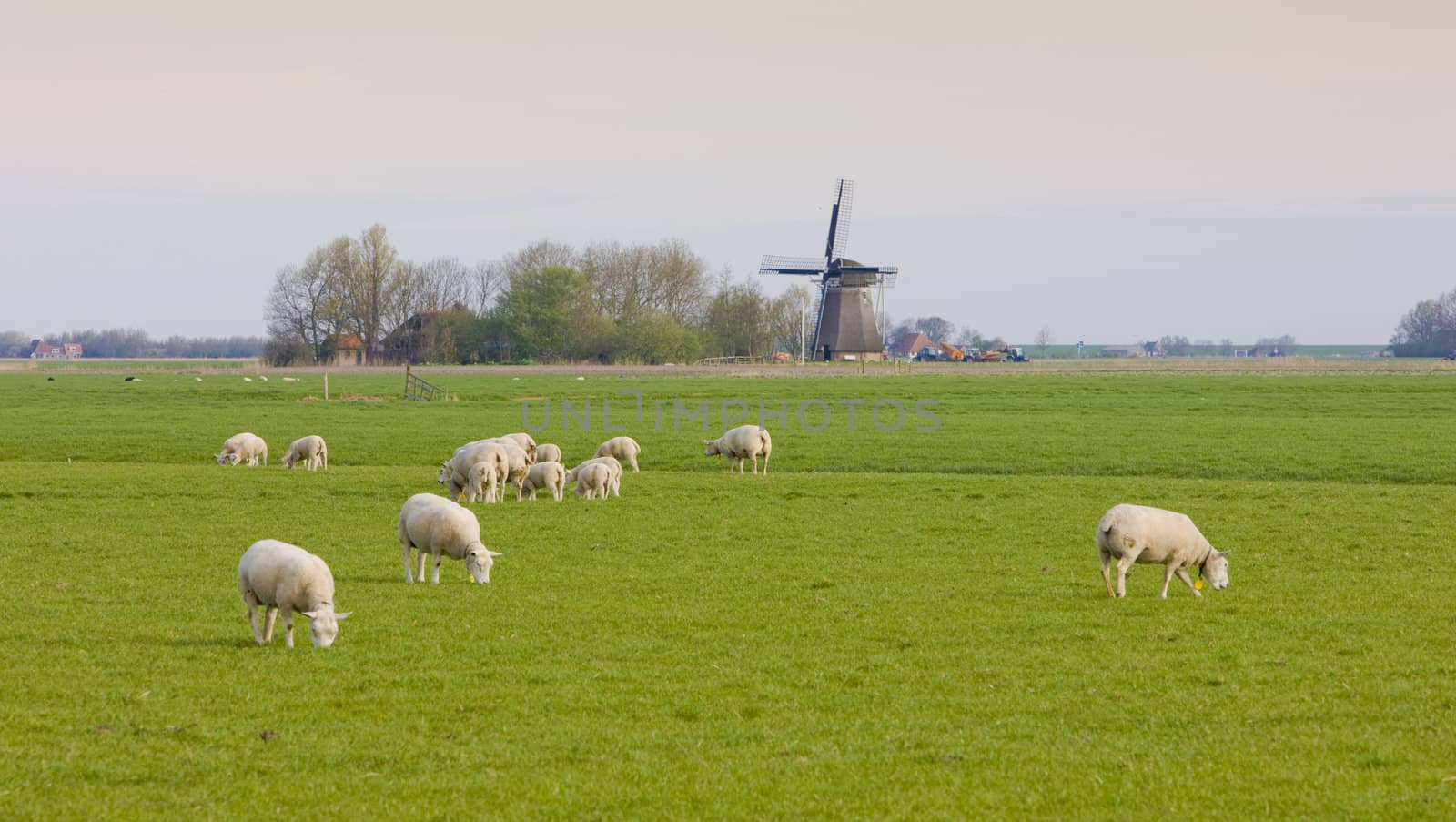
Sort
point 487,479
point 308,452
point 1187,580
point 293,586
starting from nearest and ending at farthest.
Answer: point 293,586 < point 1187,580 < point 487,479 < point 308,452

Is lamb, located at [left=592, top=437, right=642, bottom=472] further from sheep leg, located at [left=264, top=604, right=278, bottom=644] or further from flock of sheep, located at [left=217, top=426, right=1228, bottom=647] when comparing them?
sheep leg, located at [left=264, top=604, right=278, bottom=644]

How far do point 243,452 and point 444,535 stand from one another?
23.5 metres

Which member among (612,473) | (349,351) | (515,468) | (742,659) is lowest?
(742,659)

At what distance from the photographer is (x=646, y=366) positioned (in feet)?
428

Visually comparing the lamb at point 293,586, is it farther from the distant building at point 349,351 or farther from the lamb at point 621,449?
the distant building at point 349,351

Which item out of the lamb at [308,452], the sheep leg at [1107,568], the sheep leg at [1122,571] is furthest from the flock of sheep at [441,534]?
the sheep leg at [1122,571]

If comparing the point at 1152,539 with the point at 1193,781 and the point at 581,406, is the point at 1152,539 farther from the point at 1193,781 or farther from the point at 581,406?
the point at 581,406

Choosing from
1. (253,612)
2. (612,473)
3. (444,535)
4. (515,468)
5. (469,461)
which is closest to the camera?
(253,612)

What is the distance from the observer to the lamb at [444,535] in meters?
17.6

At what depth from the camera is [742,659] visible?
43.4 ft

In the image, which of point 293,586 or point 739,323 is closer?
point 293,586

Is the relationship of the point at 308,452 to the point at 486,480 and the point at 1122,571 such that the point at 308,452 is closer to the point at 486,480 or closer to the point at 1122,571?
the point at 486,480

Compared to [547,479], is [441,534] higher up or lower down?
higher up

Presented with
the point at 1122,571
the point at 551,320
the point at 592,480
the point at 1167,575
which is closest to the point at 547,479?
the point at 592,480
